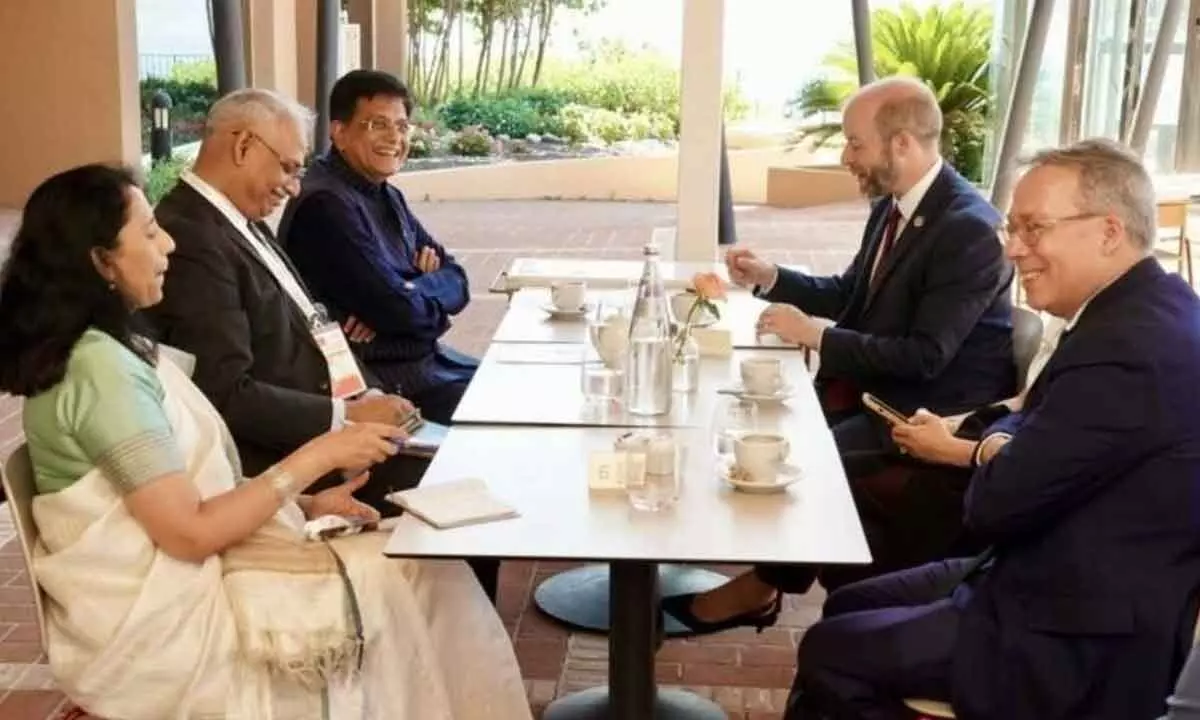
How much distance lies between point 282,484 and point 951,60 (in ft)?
36.8

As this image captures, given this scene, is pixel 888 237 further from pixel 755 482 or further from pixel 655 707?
pixel 755 482

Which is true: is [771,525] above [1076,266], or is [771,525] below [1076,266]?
below

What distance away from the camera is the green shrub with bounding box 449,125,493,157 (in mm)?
14500

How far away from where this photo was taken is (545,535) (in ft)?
7.22

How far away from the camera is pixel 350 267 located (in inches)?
147

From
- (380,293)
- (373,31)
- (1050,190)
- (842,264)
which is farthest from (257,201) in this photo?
(373,31)

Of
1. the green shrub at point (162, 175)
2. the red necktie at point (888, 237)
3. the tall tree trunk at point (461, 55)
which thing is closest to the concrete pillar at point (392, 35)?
the tall tree trunk at point (461, 55)

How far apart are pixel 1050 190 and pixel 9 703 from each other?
236cm

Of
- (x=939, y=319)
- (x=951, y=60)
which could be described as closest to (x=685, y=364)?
(x=939, y=319)

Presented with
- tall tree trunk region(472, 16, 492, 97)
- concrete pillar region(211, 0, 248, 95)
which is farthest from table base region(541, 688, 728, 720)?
tall tree trunk region(472, 16, 492, 97)

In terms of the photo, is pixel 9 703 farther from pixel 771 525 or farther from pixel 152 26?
pixel 152 26

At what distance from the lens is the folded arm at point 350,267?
3730 mm

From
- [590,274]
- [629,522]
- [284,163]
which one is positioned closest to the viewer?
[629,522]

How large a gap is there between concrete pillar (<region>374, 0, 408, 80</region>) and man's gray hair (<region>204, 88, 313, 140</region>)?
39.7 feet
